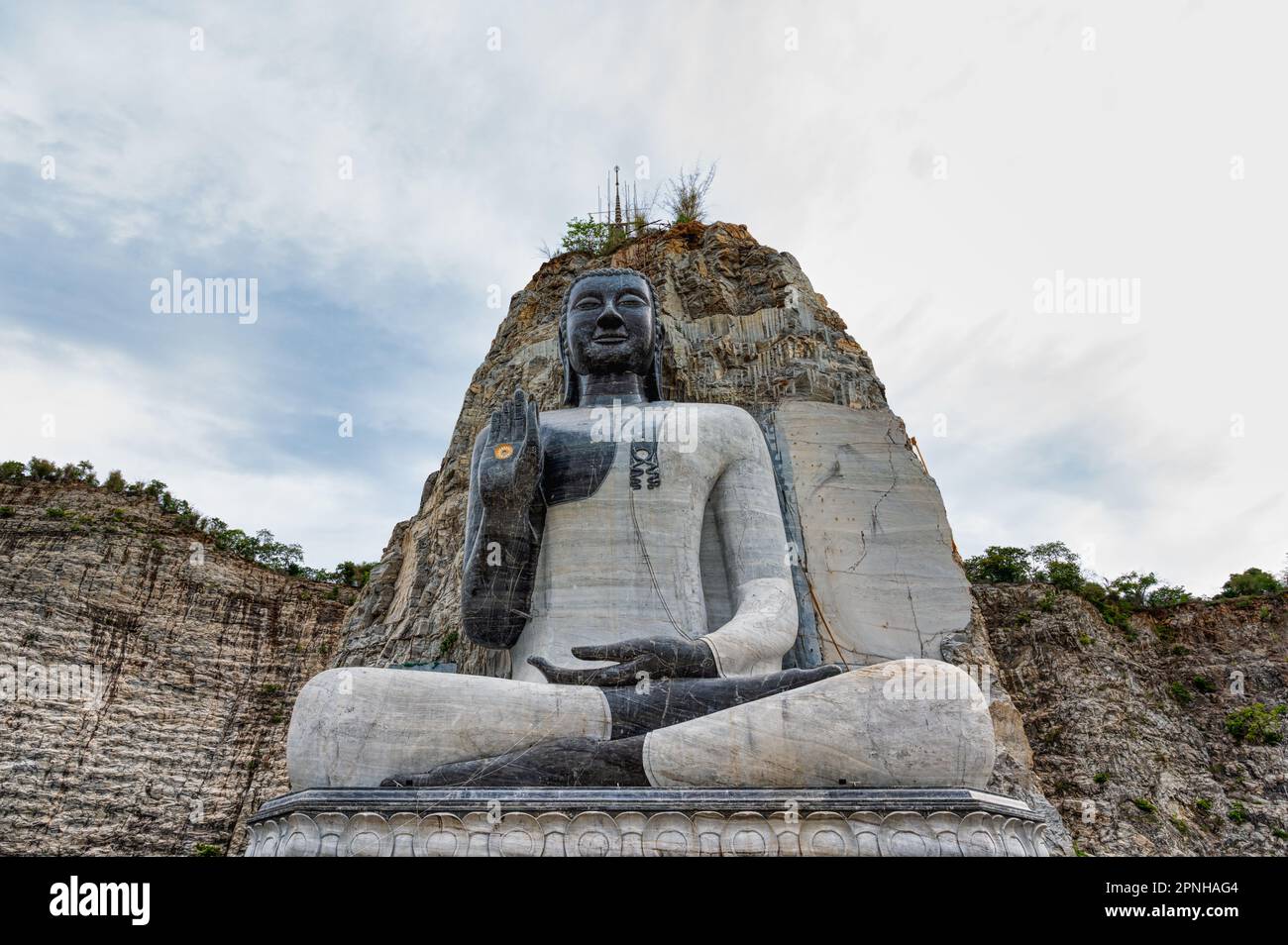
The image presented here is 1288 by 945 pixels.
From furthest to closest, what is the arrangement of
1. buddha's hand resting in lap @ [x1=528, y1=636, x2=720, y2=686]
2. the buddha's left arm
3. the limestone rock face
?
the limestone rock face < the buddha's left arm < buddha's hand resting in lap @ [x1=528, y1=636, x2=720, y2=686]

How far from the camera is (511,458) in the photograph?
5.59 m

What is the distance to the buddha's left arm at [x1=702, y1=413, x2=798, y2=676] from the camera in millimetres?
5348

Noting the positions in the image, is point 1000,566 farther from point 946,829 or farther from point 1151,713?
point 946,829

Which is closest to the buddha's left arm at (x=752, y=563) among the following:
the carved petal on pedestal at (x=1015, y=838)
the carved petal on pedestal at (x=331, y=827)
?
the carved petal on pedestal at (x=1015, y=838)

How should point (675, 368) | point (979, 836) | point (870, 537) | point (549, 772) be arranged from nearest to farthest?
point (979, 836) < point (549, 772) < point (870, 537) < point (675, 368)

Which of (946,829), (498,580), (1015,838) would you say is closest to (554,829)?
(946,829)

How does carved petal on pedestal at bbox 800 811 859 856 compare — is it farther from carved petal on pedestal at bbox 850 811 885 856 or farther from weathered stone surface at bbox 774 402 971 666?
weathered stone surface at bbox 774 402 971 666

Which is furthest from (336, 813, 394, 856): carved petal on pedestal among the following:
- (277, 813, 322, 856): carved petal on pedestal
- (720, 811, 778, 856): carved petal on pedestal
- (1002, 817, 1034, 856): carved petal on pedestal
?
(1002, 817, 1034, 856): carved petal on pedestal

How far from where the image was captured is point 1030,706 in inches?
596

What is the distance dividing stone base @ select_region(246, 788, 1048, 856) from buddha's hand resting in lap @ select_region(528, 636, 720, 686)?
935 millimetres

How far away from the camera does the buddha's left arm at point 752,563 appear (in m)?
5.35

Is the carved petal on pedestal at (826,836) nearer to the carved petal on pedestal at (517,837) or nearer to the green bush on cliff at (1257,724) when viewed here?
the carved petal on pedestal at (517,837)

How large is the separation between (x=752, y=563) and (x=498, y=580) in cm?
164
